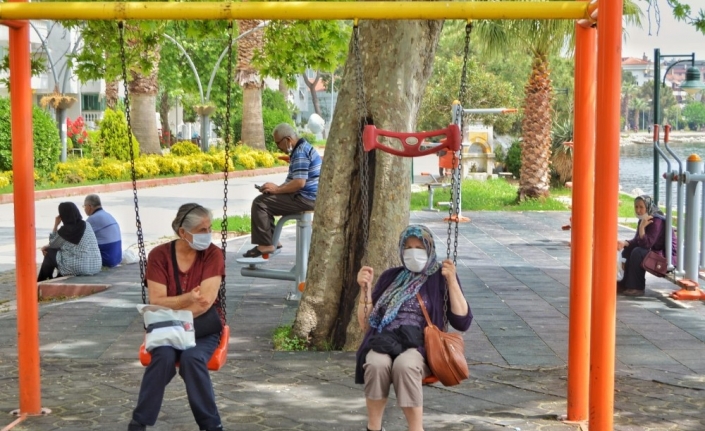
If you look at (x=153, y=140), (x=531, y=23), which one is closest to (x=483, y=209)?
(x=531, y=23)

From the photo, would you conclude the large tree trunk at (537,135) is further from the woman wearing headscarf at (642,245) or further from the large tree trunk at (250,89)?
the large tree trunk at (250,89)

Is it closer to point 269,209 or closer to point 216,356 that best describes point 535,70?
point 269,209

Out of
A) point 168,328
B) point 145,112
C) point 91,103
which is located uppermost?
point 91,103

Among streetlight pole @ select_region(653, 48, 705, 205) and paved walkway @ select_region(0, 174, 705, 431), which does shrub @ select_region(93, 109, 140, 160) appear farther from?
paved walkway @ select_region(0, 174, 705, 431)

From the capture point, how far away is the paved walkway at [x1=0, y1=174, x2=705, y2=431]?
6.48m

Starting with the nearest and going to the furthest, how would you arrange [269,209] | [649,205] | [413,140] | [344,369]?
[413,140] → [344,369] → [269,209] → [649,205]

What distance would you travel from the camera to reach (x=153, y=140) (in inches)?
1427

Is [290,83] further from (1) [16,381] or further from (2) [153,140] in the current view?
(2) [153,140]

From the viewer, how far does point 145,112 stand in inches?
1403

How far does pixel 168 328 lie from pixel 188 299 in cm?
20

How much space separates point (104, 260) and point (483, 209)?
38.8ft

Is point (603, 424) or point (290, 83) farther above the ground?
point (290, 83)

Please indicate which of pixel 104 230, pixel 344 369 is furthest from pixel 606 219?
pixel 104 230

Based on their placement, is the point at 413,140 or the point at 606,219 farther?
the point at 413,140
